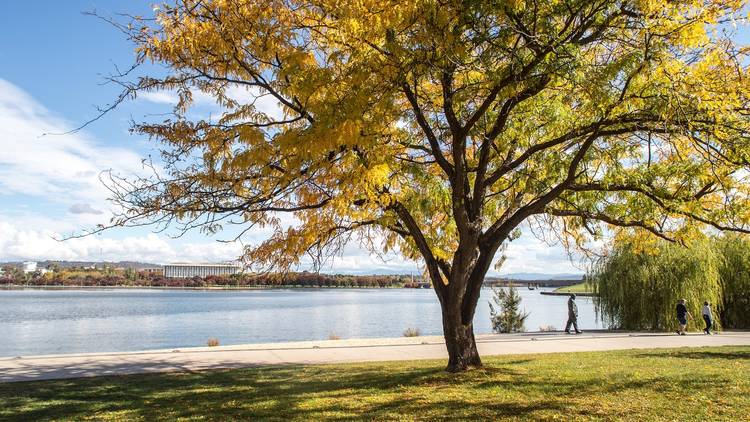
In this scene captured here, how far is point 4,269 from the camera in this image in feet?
449

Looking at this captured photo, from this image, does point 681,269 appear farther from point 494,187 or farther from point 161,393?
point 161,393

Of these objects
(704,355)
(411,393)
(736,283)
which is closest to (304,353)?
(411,393)

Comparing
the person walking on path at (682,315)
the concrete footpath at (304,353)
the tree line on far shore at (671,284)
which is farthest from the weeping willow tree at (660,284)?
the concrete footpath at (304,353)

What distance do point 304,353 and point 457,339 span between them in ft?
21.3

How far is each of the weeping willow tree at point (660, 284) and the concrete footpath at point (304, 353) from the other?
2867 mm

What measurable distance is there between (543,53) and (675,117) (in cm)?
207

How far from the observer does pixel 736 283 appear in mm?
26391

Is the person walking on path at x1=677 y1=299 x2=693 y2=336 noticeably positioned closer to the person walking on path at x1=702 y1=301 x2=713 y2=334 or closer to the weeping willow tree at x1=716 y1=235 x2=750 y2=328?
the person walking on path at x1=702 y1=301 x2=713 y2=334

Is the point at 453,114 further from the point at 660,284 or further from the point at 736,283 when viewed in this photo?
the point at 736,283

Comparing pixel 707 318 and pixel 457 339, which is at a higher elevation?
pixel 457 339

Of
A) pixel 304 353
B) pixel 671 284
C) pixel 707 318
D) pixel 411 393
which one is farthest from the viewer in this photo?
pixel 671 284

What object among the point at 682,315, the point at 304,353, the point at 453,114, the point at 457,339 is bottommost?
the point at 304,353

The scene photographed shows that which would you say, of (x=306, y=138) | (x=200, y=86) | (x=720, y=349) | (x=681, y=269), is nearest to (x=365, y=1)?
(x=306, y=138)

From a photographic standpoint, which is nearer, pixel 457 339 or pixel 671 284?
pixel 457 339
